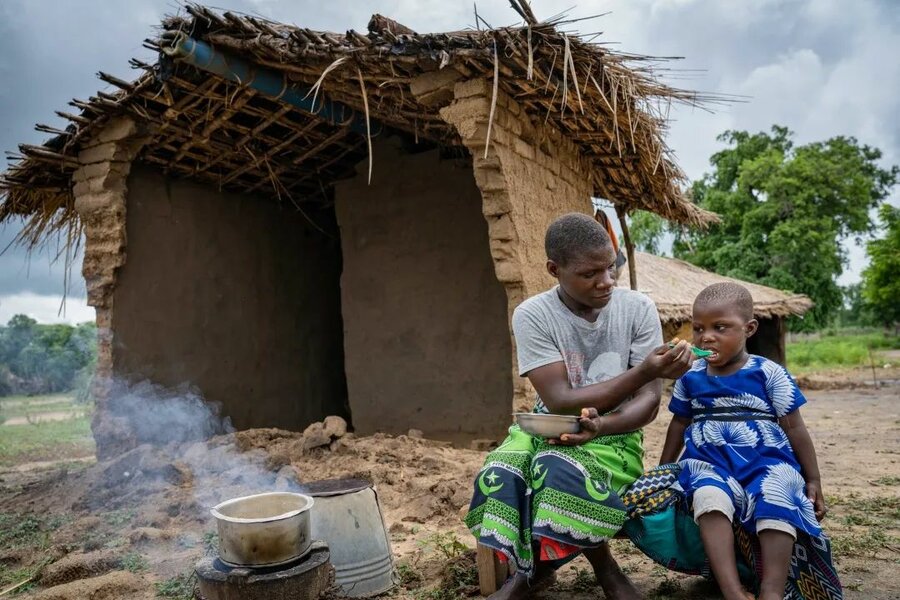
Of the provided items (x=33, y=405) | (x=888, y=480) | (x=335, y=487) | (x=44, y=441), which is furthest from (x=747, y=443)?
(x=33, y=405)

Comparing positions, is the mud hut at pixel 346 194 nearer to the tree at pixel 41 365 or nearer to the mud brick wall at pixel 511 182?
the mud brick wall at pixel 511 182

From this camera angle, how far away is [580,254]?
89.6 inches

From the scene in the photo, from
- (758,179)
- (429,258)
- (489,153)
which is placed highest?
(758,179)

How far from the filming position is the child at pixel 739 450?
1983 mm

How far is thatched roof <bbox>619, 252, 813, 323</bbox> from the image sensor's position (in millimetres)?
12281

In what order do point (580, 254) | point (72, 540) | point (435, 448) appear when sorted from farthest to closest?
point (435, 448) < point (72, 540) < point (580, 254)

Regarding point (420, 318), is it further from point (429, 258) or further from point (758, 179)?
point (758, 179)

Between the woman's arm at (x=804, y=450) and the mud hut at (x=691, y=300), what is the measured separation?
10173 millimetres

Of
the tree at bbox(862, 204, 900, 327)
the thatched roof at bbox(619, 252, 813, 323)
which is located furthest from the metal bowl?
the tree at bbox(862, 204, 900, 327)

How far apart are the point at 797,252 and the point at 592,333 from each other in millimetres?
21581

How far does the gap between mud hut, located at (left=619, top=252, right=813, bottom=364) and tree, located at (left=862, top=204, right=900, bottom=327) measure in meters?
7.68

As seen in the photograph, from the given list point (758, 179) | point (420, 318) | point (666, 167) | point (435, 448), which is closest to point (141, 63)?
point (420, 318)

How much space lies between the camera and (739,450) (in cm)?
220

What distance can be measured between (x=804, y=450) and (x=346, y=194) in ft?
16.1
